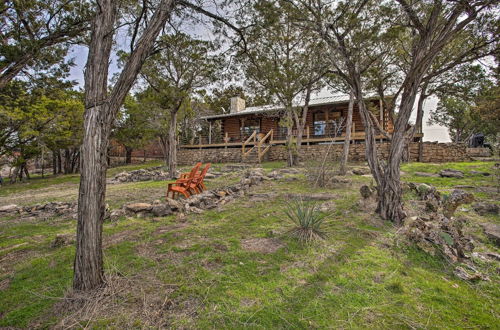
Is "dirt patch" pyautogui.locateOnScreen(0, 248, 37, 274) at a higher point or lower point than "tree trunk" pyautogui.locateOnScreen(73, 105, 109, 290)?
lower

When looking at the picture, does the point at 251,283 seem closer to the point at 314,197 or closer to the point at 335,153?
the point at 314,197

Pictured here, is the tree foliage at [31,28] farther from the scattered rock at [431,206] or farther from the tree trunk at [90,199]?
the scattered rock at [431,206]

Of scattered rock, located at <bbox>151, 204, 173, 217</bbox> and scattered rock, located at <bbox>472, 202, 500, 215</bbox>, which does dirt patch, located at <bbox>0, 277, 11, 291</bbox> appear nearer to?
scattered rock, located at <bbox>151, 204, 173, 217</bbox>

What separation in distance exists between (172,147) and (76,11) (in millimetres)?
6843

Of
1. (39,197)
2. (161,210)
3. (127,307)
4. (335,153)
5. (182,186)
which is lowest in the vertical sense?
(39,197)

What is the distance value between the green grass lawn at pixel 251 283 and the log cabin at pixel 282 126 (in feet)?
37.7

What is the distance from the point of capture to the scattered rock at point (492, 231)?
3.32 metres

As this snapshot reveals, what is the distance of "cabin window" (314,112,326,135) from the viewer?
18.4m

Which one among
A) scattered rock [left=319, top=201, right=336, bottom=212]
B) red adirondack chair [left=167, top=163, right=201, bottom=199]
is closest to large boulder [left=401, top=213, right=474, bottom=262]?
scattered rock [left=319, top=201, right=336, bottom=212]

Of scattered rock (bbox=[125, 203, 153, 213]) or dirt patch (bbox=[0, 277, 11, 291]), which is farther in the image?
scattered rock (bbox=[125, 203, 153, 213])

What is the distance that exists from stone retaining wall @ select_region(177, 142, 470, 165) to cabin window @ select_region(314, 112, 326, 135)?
2.60m

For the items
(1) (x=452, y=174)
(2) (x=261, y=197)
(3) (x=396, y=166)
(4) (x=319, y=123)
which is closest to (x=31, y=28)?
(2) (x=261, y=197)

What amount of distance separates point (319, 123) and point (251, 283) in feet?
57.9

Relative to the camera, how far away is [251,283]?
238 centimetres
